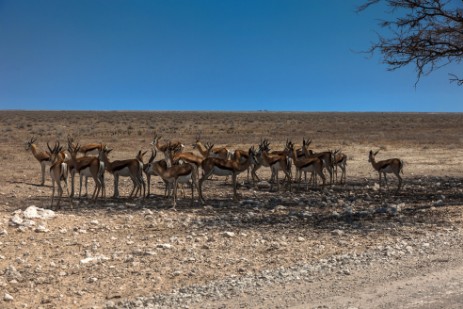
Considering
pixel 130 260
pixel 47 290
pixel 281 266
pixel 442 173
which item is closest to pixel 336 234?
pixel 281 266

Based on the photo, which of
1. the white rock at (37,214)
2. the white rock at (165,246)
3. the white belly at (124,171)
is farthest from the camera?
the white belly at (124,171)

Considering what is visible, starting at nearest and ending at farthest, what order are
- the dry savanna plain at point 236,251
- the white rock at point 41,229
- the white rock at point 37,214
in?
the dry savanna plain at point 236,251
the white rock at point 41,229
the white rock at point 37,214

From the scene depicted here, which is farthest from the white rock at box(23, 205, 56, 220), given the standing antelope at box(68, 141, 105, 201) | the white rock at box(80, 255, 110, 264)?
the standing antelope at box(68, 141, 105, 201)

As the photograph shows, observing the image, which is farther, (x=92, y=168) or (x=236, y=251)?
(x=92, y=168)

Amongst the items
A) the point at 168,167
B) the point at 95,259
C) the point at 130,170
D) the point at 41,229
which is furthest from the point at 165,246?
the point at 130,170

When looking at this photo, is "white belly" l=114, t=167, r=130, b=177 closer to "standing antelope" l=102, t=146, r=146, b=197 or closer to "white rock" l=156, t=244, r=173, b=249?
"standing antelope" l=102, t=146, r=146, b=197

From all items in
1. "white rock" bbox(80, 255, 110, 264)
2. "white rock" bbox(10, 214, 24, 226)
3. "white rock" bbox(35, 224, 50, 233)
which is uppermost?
"white rock" bbox(10, 214, 24, 226)

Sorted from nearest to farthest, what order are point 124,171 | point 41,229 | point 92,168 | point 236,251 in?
1. point 236,251
2. point 41,229
3. point 92,168
4. point 124,171

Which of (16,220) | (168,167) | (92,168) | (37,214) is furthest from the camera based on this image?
(168,167)

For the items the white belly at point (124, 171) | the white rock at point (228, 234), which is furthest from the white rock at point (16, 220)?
the white belly at point (124, 171)

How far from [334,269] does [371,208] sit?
534 cm

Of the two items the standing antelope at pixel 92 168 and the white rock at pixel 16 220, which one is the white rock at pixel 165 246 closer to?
the white rock at pixel 16 220

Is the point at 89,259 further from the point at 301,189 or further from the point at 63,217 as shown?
the point at 301,189

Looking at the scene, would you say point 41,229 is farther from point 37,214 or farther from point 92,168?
point 92,168
